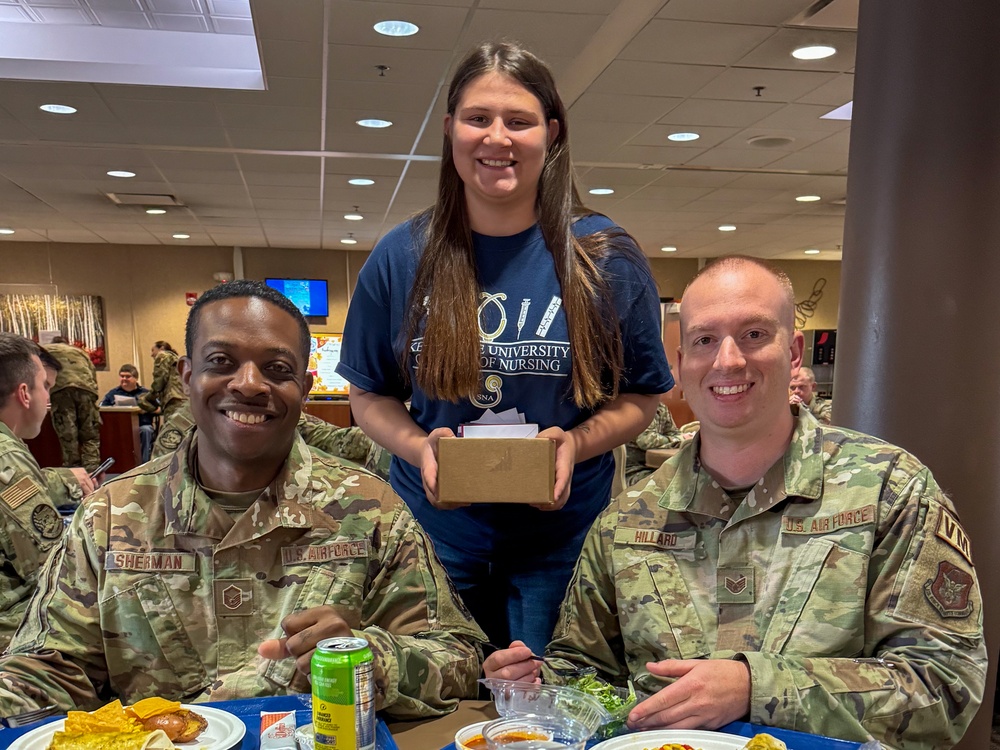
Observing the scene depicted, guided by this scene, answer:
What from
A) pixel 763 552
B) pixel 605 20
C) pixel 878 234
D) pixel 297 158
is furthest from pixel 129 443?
pixel 763 552

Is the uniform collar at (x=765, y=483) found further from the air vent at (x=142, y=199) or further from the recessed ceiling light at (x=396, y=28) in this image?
the air vent at (x=142, y=199)

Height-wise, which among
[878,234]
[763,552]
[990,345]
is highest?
[878,234]

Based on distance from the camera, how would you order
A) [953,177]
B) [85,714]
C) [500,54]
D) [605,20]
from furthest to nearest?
[605,20]
[953,177]
[500,54]
[85,714]

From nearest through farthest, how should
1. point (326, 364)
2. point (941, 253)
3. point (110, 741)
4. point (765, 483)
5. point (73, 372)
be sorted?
point (110, 741)
point (765, 483)
point (941, 253)
point (73, 372)
point (326, 364)

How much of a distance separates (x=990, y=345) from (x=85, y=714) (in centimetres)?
281

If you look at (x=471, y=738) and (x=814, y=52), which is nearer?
(x=471, y=738)

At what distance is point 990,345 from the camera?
9.07 feet

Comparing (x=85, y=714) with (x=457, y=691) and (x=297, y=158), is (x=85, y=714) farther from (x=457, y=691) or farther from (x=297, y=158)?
(x=297, y=158)

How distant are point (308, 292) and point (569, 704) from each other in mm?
14302

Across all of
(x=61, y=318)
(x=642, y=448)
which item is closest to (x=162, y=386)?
(x=61, y=318)

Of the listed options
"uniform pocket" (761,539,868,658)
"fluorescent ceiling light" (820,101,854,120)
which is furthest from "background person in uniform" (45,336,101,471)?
"uniform pocket" (761,539,868,658)

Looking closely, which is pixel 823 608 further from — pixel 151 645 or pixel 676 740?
pixel 151 645

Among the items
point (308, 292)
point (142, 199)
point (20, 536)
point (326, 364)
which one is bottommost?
point (326, 364)

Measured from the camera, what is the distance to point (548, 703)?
3.97 feet
